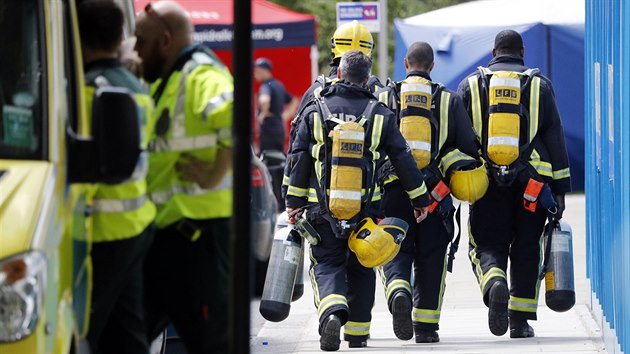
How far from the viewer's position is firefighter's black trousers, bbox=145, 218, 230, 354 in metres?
5.38

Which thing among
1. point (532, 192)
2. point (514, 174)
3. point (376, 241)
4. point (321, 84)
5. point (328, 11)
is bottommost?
point (376, 241)

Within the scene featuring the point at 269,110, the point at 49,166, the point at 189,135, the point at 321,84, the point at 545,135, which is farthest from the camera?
the point at 269,110

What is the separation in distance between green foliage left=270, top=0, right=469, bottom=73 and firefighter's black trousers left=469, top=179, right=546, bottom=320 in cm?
2417

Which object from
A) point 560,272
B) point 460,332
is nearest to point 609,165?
point 560,272

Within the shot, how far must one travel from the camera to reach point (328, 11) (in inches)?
1368

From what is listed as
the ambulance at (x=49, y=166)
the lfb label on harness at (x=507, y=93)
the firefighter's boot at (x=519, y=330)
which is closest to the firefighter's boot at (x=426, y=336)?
the firefighter's boot at (x=519, y=330)

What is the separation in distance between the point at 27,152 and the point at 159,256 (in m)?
0.88

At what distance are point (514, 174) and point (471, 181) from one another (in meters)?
0.31

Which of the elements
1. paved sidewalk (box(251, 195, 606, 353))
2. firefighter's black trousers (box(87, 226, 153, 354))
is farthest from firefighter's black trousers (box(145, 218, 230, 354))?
paved sidewalk (box(251, 195, 606, 353))

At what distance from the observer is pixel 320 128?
927 centimetres

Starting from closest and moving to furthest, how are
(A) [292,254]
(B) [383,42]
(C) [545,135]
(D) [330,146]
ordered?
(D) [330,146] → (A) [292,254] → (C) [545,135] → (B) [383,42]

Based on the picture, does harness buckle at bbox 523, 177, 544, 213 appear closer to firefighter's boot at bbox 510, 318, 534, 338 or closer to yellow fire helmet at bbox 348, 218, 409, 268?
firefighter's boot at bbox 510, 318, 534, 338

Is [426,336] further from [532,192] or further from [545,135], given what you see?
[545,135]

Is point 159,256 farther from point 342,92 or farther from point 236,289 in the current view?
point 342,92
